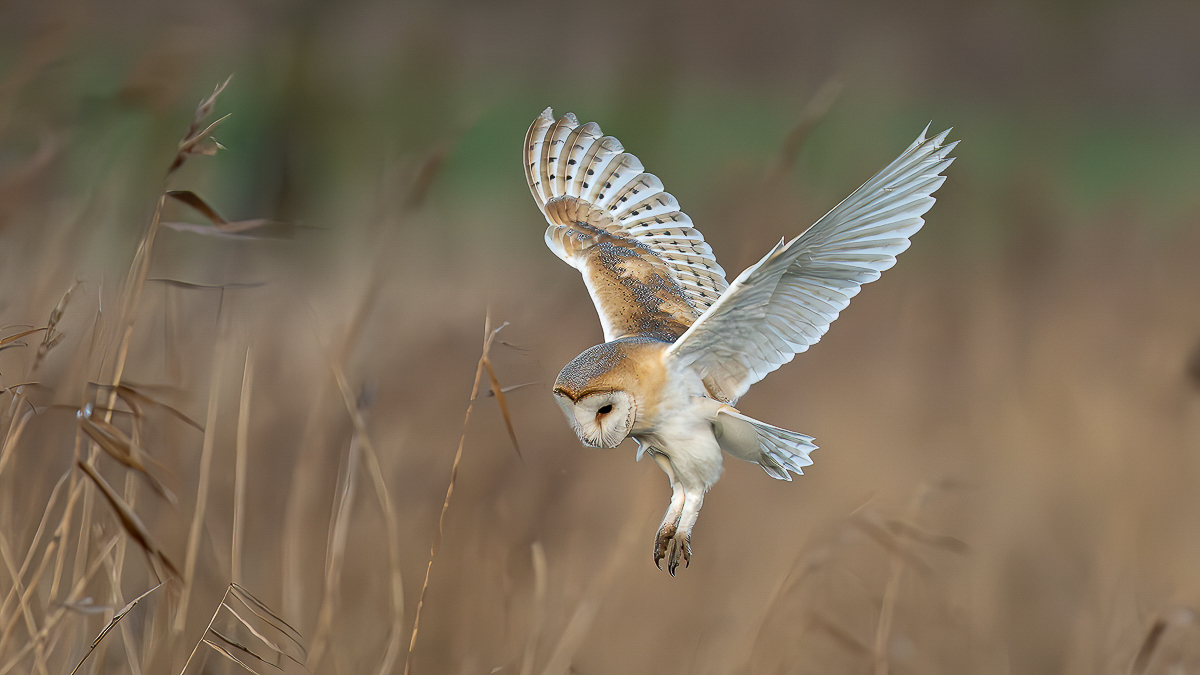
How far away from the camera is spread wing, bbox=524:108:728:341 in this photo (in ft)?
3.05

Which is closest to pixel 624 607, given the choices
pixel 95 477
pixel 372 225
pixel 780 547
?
pixel 780 547

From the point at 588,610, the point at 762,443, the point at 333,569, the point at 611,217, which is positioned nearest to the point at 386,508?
the point at 333,569

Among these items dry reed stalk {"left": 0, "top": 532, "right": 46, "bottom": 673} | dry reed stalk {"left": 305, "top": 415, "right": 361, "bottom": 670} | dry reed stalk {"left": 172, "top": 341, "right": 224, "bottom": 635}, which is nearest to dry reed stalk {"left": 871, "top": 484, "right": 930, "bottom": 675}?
dry reed stalk {"left": 305, "top": 415, "right": 361, "bottom": 670}

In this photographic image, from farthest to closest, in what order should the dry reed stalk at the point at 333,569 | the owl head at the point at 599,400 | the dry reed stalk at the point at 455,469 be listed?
the dry reed stalk at the point at 333,569, the dry reed stalk at the point at 455,469, the owl head at the point at 599,400

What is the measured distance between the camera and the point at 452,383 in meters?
1.52

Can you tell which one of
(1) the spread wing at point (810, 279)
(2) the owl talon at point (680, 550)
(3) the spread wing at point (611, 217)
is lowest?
(2) the owl talon at point (680, 550)

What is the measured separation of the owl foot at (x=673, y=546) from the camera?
1.82 ft

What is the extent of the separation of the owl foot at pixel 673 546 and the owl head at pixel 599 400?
0.25 feet

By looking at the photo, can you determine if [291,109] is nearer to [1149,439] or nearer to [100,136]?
[100,136]

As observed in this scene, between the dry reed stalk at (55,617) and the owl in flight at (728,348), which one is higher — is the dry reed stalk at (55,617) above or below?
below

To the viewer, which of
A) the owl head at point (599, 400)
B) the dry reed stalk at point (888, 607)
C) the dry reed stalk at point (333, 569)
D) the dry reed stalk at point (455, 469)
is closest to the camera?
the owl head at point (599, 400)

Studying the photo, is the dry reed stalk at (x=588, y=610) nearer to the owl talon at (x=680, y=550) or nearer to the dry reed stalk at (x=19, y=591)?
the owl talon at (x=680, y=550)

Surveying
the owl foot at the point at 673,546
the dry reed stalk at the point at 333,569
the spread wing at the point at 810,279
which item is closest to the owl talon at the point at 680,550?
the owl foot at the point at 673,546

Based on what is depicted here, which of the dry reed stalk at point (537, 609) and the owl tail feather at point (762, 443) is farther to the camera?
the dry reed stalk at point (537, 609)
